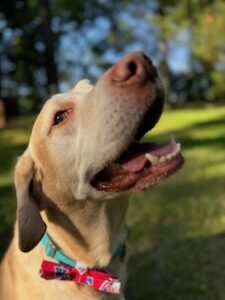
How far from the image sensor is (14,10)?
1728 centimetres

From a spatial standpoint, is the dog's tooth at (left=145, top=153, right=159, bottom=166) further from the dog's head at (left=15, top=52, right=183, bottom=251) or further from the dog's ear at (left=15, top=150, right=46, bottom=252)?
the dog's ear at (left=15, top=150, right=46, bottom=252)

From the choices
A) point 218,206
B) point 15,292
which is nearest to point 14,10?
point 218,206

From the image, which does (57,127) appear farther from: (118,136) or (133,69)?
(133,69)

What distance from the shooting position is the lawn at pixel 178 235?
4930 millimetres

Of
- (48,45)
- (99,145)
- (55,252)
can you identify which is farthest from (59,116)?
(48,45)

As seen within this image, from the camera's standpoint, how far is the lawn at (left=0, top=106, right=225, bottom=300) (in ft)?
16.2

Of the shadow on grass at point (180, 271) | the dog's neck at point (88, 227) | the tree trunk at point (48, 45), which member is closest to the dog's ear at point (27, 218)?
the dog's neck at point (88, 227)

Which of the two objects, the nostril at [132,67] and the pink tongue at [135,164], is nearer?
the nostril at [132,67]

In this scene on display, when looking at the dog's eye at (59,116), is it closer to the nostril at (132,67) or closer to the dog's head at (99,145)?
Result: the dog's head at (99,145)

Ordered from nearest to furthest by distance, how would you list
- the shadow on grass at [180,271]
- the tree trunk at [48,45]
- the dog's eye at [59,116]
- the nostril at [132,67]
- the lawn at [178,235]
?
1. the nostril at [132,67]
2. the dog's eye at [59,116]
3. the shadow on grass at [180,271]
4. the lawn at [178,235]
5. the tree trunk at [48,45]

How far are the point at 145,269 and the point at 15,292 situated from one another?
2141 mm

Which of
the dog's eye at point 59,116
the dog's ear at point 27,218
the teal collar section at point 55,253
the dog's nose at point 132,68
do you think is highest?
the dog's nose at point 132,68

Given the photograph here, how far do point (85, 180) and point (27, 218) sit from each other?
333 mm

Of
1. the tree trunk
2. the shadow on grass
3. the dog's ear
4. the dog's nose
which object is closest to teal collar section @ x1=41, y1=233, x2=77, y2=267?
the dog's ear
